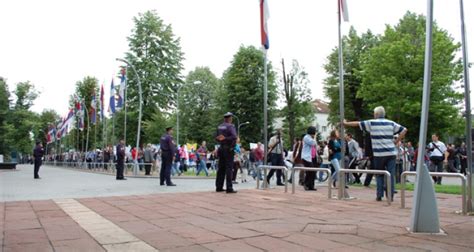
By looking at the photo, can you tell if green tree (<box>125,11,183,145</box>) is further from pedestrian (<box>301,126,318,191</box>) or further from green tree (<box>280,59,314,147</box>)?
pedestrian (<box>301,126,318,191</box>)

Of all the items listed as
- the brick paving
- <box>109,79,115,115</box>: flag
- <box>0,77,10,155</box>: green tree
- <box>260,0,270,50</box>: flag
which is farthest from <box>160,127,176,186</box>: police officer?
<box>0,77,10,155</box>: green tree

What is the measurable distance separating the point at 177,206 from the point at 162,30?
45576 mm

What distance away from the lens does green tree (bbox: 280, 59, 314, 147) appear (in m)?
56.3

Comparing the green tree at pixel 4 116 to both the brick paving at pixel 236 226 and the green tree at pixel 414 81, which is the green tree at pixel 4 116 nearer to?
the green tree at pixel 414 81

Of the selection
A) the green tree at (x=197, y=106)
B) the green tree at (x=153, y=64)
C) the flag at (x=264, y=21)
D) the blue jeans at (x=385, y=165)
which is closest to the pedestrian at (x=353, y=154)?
the flag at (x=264, y=21)

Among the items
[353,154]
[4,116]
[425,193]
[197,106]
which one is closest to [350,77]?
[197,106]

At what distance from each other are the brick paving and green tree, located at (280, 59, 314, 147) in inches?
1873

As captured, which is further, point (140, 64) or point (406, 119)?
point (140, 64)

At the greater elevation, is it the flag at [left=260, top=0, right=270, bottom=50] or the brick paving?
the flag at [left=260, top=0, right=270, bottom=50]

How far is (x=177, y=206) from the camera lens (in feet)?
26.8

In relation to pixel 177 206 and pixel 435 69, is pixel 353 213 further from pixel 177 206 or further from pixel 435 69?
pixel 435 69

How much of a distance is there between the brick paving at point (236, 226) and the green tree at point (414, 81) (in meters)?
32.3

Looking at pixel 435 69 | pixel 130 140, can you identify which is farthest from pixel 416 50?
pixel 130 140

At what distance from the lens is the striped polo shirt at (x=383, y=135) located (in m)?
8.79
